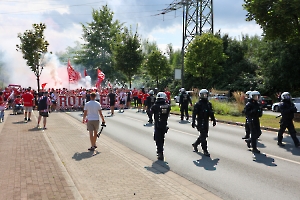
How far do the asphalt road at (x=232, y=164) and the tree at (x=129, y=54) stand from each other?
25.5m

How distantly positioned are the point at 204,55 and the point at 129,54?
8.42m

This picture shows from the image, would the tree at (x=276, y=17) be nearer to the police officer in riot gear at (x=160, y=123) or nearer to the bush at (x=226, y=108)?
the bush at (x=226, y=108)

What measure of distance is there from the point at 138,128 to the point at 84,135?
3.22m

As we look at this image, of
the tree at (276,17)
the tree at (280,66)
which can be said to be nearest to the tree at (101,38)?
the tree at (280,66)

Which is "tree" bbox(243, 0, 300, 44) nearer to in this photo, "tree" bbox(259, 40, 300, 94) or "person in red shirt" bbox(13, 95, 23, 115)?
"person in red shirt" bbox(13, 95, 23, 115)

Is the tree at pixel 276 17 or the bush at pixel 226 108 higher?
the tree at pixel 276 17

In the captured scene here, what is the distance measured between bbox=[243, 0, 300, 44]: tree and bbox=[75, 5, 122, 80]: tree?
1521 inches

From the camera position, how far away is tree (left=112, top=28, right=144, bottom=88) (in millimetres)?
38250

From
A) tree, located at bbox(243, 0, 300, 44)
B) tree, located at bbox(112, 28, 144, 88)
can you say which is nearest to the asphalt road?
tree, located at bbox(243, 0, 300, 44)

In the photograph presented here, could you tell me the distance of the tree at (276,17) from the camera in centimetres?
1368

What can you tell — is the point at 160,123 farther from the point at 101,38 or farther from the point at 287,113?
the point at 101,38

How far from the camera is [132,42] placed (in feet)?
126

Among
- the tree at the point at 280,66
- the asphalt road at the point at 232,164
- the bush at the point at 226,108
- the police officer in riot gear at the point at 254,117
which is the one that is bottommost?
the asphalt road at the point at 232,164

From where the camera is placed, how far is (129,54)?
3828 centimetres
